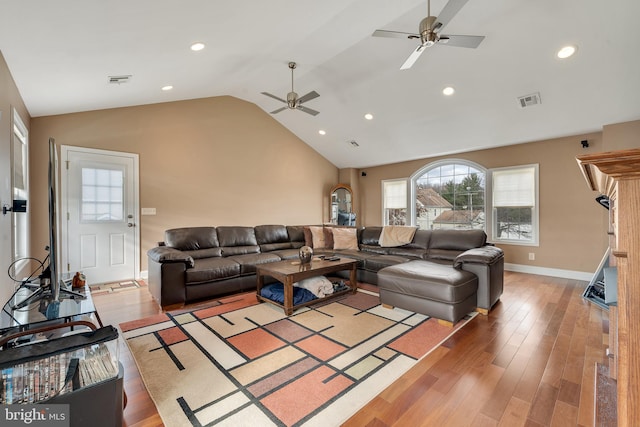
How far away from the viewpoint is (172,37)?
2693 mm

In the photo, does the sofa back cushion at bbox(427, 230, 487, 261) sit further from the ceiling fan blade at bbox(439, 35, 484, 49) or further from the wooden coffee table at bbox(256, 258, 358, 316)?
the ceiling fan blade at bbox(439, 35, 484, 49)

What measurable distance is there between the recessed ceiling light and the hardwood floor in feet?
9.54

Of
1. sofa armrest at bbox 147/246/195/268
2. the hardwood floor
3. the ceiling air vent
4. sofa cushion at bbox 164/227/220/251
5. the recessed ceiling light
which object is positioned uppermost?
the recessed ceiling light

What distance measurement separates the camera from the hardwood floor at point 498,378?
158cm

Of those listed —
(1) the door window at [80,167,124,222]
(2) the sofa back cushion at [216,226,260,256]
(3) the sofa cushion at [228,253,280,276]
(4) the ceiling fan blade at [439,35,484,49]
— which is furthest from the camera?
(2) the sofa back cushion at [216,226,260,256]

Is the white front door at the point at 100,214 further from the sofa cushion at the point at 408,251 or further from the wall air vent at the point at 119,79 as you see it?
the sofa cushion at the point at 408,251

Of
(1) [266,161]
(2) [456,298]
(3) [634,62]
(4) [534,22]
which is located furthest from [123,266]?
(3) [634,62]

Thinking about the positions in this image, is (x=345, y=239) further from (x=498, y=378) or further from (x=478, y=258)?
(x=498, y=378)

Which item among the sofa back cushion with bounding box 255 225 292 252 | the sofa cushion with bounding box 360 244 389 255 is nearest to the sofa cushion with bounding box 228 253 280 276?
the sofa back cushion with bounding box 255 225 292 252

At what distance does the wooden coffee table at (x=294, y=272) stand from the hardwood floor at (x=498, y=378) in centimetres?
136

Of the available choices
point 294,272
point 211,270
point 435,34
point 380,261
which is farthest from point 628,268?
point 211,270

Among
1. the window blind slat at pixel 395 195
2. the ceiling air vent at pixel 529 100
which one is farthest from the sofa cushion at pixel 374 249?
the ceiling air vent at pixel 529 100

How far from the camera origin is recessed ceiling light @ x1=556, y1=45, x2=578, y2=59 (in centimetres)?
320

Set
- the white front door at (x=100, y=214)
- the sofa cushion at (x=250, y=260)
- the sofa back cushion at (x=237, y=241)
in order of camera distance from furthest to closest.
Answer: the sofa back cushion at (x=237, y=241)
the white front door at (x=100, y=214)
the sofa cushion at (x=250, y=260)
